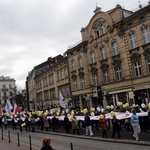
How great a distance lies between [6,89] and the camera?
111 metres

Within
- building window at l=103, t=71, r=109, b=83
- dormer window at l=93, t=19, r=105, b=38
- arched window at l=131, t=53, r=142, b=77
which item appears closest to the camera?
arched window at l=131, t=53, r=142, b=77

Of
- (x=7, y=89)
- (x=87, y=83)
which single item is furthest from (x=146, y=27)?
(x=7, y=89)

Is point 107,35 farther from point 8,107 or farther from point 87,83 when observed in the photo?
point 8,107

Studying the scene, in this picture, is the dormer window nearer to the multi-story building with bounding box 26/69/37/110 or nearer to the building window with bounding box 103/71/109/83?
the building window with bounding box 103/71/109/83

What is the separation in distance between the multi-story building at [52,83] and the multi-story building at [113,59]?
12.0 feet

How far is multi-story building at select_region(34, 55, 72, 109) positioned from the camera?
47375 millimetres

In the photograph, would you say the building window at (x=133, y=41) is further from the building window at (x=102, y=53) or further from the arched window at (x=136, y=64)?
the building window at (x=102, y=53)

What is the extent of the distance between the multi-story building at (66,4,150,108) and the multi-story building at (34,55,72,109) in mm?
3663

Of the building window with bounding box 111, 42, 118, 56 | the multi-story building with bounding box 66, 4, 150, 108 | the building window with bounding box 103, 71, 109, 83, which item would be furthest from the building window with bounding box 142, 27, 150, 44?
the building window with bounding box 103, 71, 109, 83

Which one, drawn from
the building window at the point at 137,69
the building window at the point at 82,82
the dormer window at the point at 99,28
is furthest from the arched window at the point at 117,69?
the building window at the point at 82,82

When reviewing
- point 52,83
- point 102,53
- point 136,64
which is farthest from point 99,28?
point 52,83

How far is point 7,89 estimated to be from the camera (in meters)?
111

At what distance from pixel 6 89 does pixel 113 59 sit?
275ft

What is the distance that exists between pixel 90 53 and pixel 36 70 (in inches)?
1171
